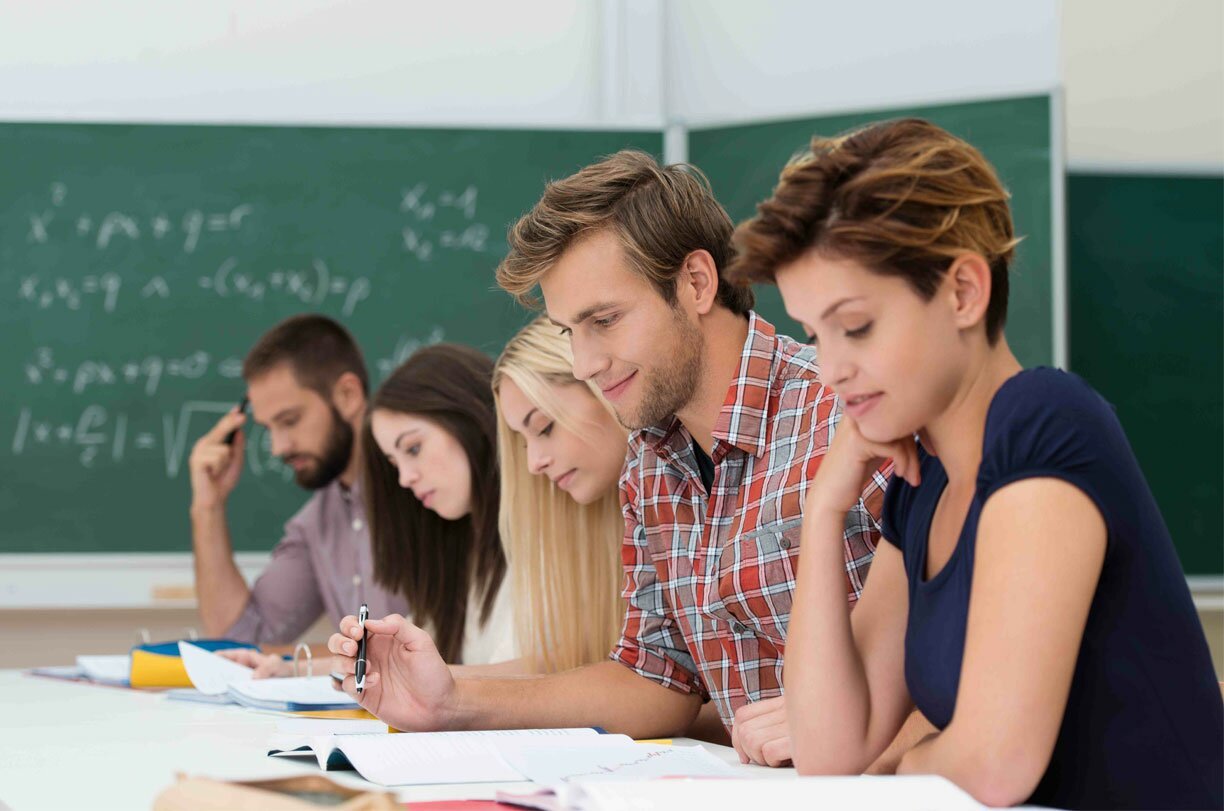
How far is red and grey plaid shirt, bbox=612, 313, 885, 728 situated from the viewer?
5.77ft

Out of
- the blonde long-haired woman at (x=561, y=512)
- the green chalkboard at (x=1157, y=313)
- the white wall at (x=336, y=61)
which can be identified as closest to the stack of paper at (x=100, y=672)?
the blonde long-haired woman at (x=561, y=512)

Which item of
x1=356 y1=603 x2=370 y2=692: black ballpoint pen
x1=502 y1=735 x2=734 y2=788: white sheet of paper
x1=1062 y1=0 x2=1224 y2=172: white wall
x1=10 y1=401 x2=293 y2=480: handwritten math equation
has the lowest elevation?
x1=502 y1=735 x2=734 y2=788: white sheet of paper

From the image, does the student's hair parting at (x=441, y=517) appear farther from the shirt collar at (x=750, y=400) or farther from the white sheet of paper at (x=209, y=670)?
the shirt collar at (x=750, y=400)

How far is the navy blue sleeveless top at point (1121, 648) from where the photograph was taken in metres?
1.11

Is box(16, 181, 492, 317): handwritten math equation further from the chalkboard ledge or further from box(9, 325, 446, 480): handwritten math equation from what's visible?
the chalkboard ledge

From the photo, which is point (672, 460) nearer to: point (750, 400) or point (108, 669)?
point (750, 400)

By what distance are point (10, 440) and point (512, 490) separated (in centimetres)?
198

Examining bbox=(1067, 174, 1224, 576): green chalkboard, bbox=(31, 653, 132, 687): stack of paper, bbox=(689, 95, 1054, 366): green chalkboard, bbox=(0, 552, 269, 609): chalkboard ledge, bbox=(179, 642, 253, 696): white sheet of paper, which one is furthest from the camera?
bbox=(0, 552, 269, 609): chalkboard ledge

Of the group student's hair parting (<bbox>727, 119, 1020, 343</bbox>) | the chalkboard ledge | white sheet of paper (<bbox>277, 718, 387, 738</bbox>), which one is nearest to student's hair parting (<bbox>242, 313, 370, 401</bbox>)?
the chalkboard ledge

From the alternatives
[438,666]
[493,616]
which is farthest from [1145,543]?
[493,616]

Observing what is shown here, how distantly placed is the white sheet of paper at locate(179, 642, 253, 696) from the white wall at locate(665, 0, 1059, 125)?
2015 mm

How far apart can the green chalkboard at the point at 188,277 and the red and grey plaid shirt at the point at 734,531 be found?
1.92 meters

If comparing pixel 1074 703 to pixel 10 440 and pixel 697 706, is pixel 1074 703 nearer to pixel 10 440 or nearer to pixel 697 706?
pixel 697 706

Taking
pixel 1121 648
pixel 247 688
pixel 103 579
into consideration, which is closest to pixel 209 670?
pixel 247 688
